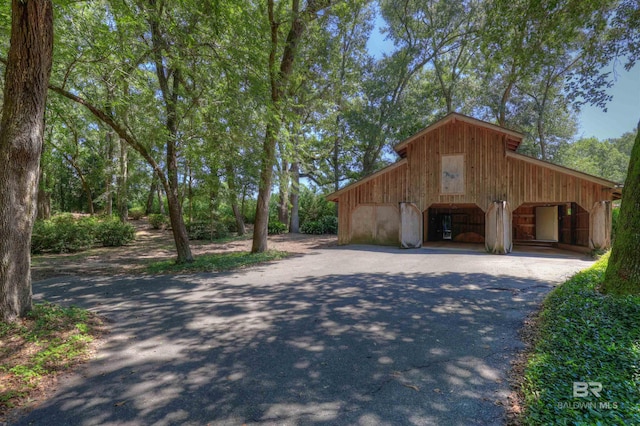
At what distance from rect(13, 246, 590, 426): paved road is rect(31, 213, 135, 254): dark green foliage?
8325 millimetres

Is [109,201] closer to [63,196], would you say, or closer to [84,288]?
[63,196]

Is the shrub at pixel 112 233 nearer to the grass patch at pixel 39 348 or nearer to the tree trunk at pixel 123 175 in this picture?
the tree trunk at pixel 123 175

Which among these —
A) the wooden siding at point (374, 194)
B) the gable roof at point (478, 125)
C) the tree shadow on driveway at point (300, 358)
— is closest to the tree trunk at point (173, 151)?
the tree shadow on driveway at point (300, 358)

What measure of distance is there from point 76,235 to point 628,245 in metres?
19.5

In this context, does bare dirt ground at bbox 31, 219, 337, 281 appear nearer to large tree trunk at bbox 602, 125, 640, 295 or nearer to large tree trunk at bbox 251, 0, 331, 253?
large tree trunk at bbox 251, 0, 331, 253

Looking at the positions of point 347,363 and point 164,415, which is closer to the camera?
point 164,415

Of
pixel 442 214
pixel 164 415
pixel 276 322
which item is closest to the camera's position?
pixel 164 415

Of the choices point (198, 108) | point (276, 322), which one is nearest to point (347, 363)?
point (276, 322)

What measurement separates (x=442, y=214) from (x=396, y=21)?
15288 mm

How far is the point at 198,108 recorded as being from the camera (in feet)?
33.0

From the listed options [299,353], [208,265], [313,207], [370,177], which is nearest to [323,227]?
[313,207]

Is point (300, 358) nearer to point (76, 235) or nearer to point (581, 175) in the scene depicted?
point (581, 175)

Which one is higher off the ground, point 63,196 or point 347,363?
point 63,196

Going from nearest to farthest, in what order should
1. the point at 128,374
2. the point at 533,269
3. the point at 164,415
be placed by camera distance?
the point at 164,415 < the point at 128,374 < the point at 533,269
